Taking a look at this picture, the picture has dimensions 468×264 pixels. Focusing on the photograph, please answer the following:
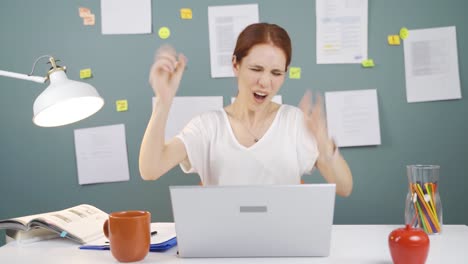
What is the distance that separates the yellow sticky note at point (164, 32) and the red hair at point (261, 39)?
688mm

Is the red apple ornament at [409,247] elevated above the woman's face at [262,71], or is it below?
below

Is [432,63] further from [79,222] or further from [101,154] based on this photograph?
[79,222]

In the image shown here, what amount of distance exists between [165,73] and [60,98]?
12.3 inches

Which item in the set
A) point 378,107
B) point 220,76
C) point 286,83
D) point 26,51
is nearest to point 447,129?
point 378,107

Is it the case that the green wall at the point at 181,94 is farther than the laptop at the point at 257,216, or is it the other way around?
Result: the green wall at the point at 181,94

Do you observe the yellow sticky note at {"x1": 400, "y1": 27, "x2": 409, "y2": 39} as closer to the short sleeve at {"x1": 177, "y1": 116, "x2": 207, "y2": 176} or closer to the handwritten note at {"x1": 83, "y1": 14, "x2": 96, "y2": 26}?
the short sleeve at {"x1": 177, "y1": 116, "x2": 207, "y2": 176}

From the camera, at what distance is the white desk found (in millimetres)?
1222

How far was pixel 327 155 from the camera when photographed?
1614 mm

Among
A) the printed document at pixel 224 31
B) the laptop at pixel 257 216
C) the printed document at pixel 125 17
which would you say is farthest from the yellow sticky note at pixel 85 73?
the laptop at pixel 257 216

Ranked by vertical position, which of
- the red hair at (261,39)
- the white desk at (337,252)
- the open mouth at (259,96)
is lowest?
the white desk at (337,252)

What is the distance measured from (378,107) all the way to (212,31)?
91 cm

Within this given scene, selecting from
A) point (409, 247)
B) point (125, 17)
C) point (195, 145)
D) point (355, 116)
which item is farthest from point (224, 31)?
point (409, 247)

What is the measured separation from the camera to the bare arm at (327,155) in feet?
5.06

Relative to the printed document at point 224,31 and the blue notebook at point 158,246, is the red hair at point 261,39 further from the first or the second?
the blue notebook at point 158,246
